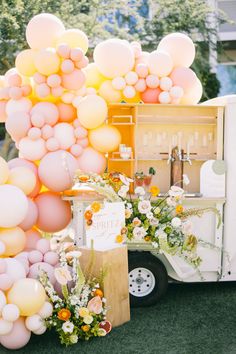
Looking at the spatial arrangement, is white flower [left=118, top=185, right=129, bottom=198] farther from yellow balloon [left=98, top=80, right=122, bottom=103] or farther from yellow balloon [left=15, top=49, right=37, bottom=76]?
yellow balloon [left=15, top=49, right=37, bottom=76]

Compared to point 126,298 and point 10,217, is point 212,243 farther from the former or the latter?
point 10,217

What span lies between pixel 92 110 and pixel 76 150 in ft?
1.30

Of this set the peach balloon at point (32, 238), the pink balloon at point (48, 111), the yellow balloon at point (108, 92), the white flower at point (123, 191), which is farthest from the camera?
the yellow balloon at point (108, 92)

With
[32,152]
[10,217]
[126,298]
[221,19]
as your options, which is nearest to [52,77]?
[32,152]

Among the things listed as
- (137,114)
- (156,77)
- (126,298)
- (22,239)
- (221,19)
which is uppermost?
(221,19)

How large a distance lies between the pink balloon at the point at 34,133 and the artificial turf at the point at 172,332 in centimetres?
169

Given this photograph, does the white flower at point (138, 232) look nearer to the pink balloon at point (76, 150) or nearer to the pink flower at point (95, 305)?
the pink flower at point (95, 305)

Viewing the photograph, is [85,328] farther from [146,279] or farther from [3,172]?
[3,172]

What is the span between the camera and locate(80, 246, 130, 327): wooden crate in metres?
3.98

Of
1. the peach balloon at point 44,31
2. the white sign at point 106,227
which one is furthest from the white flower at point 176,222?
Answer: the peach balloon at point 44,31

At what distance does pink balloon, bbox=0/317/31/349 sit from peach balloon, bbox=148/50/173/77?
2.50 m

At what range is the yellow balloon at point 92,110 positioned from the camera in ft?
15.4

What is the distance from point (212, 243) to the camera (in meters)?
4.77

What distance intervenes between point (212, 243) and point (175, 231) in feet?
1.81
